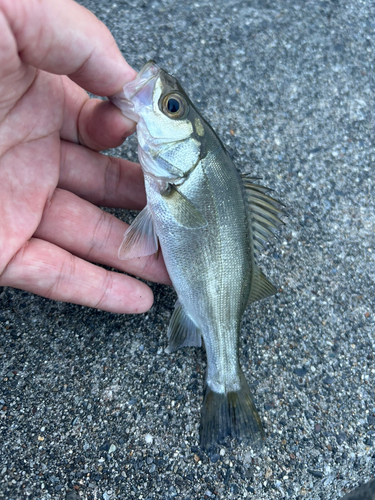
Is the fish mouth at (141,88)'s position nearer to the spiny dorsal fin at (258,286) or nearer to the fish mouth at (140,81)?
the fish mouth at (140,81)

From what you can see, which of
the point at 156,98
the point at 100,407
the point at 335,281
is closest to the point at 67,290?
the point at 100,407

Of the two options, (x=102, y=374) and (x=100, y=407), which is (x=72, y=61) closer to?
(x=102, y=374)

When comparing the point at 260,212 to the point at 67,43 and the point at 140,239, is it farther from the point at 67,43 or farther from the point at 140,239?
the point at 67,43

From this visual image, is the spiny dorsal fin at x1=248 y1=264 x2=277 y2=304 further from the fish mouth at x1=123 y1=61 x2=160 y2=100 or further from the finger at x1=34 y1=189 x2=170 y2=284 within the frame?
the fish mouth at x1=123 y1=61 x2=160 y2=100

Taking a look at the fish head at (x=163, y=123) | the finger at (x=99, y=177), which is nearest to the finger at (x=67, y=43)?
the fish head at (x=163, y=123)

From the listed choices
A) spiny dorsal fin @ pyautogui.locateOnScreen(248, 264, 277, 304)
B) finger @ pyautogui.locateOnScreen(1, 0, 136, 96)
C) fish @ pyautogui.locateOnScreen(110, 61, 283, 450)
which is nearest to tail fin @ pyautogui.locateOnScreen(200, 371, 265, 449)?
fish @ pyautogui.locateOnScreen(110, 61, 283, 450)
